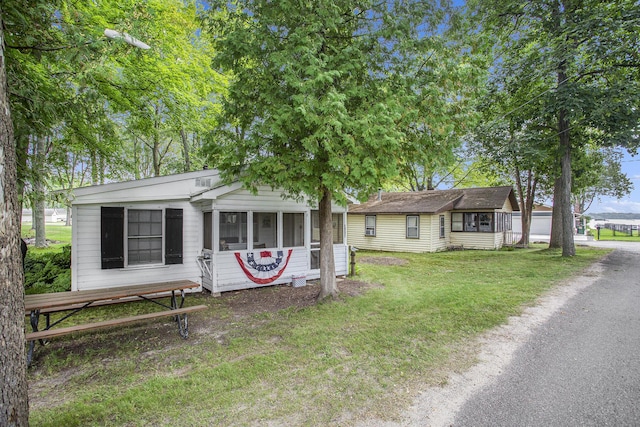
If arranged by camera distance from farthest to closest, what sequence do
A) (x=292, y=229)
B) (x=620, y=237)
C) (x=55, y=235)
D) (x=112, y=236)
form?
(x=620, y=237), (x=55, y=235), (x=292, y=229), (x=112, y=236)

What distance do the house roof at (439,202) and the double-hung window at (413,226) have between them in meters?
0.54

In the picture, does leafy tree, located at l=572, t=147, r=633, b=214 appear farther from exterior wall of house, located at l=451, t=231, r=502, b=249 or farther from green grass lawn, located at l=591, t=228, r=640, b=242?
exterior wall of house, located at l=451, t=231, r=502, b=249

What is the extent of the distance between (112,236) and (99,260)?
64 centimetres

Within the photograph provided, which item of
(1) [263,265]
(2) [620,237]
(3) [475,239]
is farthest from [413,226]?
(2) [620,237]

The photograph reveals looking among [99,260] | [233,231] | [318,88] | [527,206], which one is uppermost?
[318,88]

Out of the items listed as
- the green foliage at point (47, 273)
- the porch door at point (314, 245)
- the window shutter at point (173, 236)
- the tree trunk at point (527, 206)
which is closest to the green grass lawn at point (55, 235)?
the green foliage at point (47, 273)

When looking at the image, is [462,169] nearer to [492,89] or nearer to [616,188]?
[616,188]

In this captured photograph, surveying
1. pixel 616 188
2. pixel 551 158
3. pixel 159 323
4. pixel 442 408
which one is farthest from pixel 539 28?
pixel 616 188

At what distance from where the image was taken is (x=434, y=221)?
16.4 meters

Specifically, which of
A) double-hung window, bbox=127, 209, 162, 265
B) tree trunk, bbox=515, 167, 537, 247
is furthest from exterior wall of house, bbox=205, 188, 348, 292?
tree trunk, bbox=515, 167, 537, 247

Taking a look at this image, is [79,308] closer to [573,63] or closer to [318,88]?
[318,88]

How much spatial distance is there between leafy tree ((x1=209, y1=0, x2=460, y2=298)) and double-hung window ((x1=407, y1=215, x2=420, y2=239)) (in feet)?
36.8

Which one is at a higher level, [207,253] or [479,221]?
[479,221]

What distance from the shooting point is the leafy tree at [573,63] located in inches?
395
